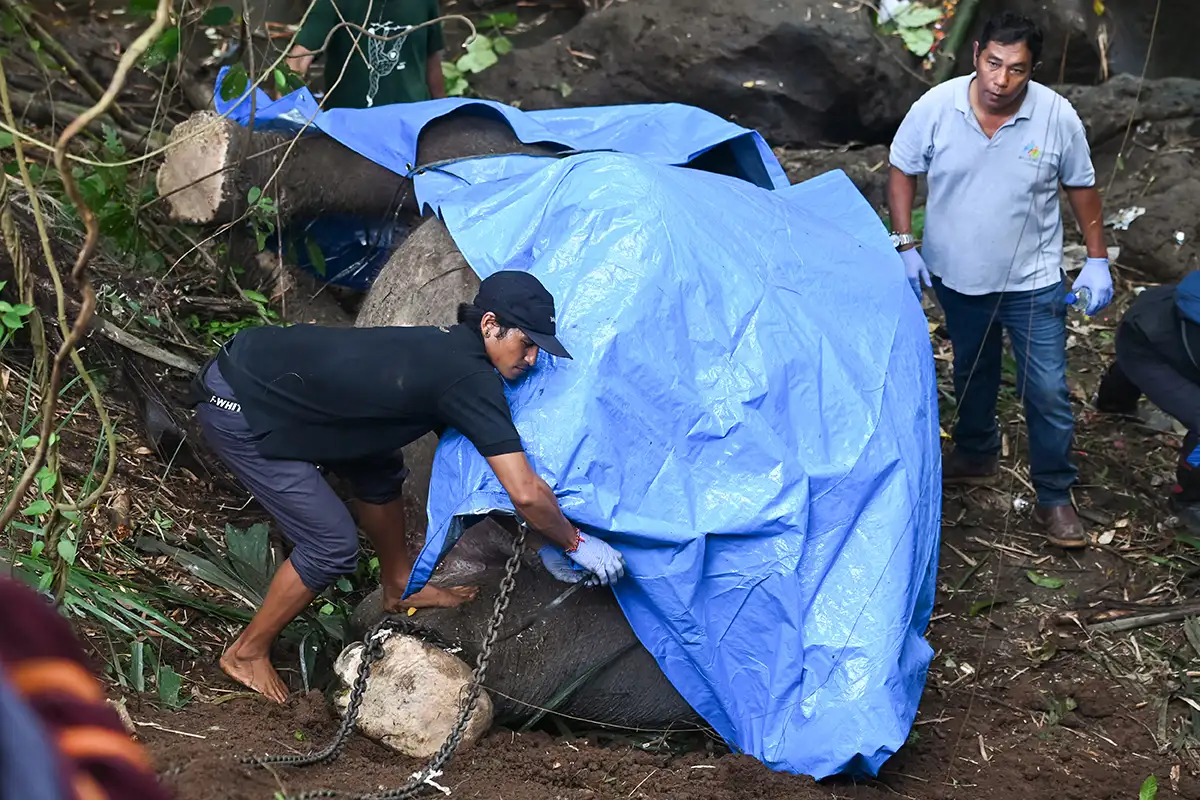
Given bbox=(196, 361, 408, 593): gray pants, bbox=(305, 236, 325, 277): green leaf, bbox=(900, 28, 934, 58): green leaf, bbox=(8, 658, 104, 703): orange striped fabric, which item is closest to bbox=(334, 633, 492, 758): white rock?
bbox=(196, 361, 408, 593): gray pants

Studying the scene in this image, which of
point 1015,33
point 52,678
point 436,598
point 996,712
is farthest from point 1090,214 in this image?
point 52,678

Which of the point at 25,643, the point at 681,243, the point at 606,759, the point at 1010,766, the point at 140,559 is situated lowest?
the point at 1010,766

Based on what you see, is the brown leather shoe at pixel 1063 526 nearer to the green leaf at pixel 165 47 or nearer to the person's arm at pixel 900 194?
the person's arm at pixel 900 194

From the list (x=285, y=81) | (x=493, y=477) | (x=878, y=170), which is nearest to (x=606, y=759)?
(x=493, y=477)

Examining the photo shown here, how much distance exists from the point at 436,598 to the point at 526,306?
0.93m

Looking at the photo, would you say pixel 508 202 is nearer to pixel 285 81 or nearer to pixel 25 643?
pixel 285 81

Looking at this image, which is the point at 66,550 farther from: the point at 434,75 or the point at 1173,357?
the point at 1173,357

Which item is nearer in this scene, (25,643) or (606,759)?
(25,643)

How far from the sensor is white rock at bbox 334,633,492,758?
322 cm

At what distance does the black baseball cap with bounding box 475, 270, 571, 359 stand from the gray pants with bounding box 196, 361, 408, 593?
2.33 feet

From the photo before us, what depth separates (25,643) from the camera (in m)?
1.05

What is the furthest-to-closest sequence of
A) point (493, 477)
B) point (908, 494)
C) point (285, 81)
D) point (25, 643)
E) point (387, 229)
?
1. point (387, 229)
2. point (285, 81)
3. point (908, 494)
4. point (493, 477)
5. point (25, 643)

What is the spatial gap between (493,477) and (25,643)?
6.86 feet

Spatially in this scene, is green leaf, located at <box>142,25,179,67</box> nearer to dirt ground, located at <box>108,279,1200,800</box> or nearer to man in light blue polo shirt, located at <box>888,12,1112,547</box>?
dirt ground, located at <box>108,279,1200,800</box>
